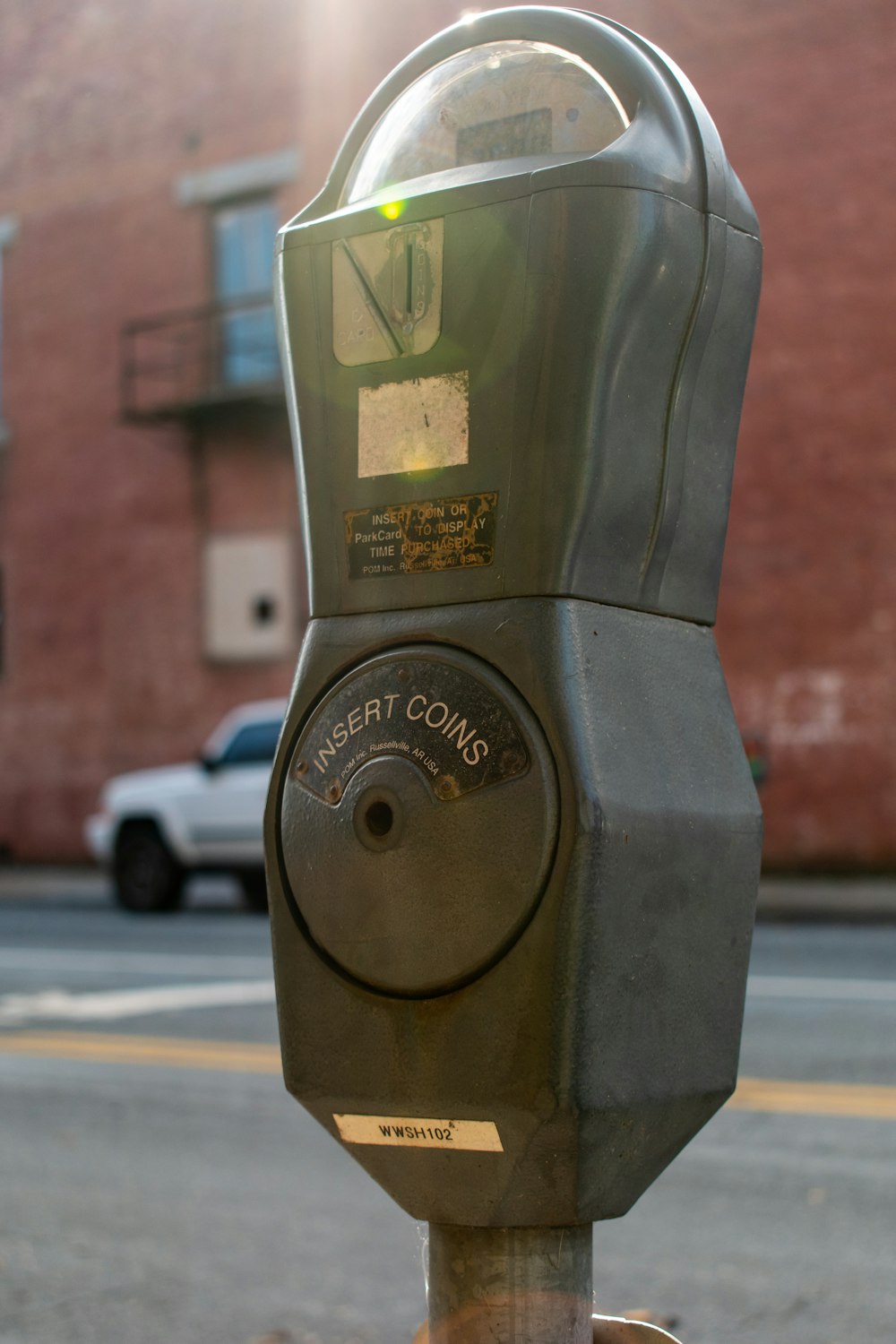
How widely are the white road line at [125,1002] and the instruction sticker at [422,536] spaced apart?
6325 millimetres

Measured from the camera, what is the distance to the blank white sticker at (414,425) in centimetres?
156

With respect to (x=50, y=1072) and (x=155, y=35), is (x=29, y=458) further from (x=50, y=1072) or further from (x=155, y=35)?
(x=50, y=1072)

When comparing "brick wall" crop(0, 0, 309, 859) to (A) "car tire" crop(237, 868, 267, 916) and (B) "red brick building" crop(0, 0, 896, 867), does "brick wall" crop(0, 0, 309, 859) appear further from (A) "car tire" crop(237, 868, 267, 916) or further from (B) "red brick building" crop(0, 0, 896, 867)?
(A) "car tire" crop(237, 868, 267, 916)

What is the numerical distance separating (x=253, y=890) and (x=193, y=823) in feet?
2.70

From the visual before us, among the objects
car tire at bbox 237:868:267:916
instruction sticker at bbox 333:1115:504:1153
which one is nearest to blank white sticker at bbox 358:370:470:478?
instruction sticker at bbox 333:1115:504:1153

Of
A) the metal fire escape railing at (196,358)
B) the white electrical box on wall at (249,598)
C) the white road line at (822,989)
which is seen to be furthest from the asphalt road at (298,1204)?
the metal fire escape railing at (196,358)

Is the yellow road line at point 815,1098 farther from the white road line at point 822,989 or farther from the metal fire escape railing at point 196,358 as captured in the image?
the metal fire escape railing at point 196,358

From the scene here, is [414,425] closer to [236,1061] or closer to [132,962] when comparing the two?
[236,1061]

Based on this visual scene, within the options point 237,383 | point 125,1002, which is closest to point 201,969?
point 125,1002

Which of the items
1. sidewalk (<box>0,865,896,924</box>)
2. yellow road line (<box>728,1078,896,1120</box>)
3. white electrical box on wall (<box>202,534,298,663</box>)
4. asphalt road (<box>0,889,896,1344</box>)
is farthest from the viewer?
white electrical box on wall (<box>202,534,298,663</box>)

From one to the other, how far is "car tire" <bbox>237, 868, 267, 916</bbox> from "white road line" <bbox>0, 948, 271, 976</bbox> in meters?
2.51

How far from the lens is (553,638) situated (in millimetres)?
1451

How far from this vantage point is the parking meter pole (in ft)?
4.73

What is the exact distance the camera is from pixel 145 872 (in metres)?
13.9
